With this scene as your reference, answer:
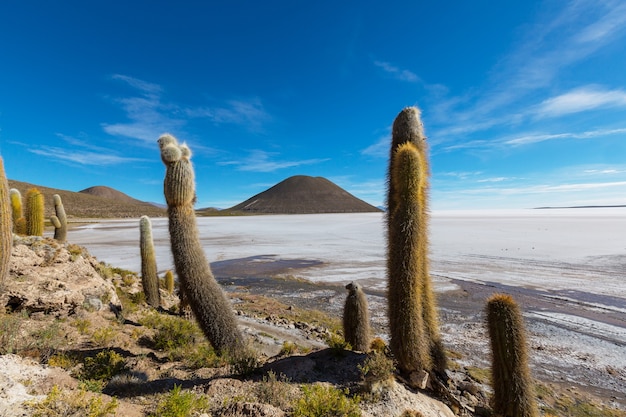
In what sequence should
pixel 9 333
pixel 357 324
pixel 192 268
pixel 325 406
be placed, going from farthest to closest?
1. pixel 357 324
2. pixel 192 268
3. pixel 9 333
4. pixel 325 406

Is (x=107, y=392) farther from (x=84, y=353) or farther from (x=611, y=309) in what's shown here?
(x=611, y=309)

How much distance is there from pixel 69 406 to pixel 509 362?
5.36 m

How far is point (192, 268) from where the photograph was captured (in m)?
5.61

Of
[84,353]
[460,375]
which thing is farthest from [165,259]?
[460,375]

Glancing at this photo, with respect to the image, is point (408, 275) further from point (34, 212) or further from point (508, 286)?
point (34, 212)

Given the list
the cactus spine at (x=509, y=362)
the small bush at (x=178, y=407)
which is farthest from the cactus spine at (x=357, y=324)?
the small bush at (x=178, y=407)

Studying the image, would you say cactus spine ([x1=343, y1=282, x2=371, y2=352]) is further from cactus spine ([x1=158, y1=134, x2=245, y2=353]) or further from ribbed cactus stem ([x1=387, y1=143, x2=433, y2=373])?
cactus spine ([x1=158, y1=134, x2=245, y2=353])

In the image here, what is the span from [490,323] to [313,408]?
2.87 m

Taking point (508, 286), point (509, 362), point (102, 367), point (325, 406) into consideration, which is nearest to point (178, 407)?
point (325, 406)

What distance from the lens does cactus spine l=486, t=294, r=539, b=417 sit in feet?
14.5

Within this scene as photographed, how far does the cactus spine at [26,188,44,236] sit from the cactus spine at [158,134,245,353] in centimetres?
805

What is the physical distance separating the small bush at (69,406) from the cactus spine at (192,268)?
2332mm

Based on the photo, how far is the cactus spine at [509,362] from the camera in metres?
4.41

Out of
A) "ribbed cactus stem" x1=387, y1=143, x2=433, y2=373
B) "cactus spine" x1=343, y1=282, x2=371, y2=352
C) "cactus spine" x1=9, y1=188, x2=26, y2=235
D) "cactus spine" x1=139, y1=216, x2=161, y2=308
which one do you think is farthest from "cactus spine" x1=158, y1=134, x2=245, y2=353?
"cactus spine" x1=9, y1=188, x2=26, y2=235
